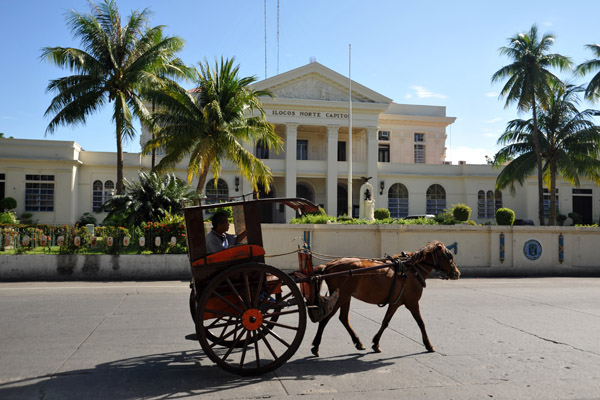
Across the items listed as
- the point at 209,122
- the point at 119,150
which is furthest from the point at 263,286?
the point at 119,150

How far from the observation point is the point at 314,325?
25.5 ft

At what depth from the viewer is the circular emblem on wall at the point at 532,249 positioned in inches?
664

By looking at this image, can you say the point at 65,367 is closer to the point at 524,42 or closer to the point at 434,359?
the point at 434,359

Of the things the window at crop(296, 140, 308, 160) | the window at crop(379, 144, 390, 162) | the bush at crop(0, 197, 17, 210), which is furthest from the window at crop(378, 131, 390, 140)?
the bush at crop(0, 197, 17, 210)

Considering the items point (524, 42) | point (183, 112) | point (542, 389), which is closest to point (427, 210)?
point (524, 42)

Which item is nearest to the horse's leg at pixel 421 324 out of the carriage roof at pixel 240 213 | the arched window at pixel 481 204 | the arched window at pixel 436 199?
the carriage roof at pixel 240 213

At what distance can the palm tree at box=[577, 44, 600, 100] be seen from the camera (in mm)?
23500

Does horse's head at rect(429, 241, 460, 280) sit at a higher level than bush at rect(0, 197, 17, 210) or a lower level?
lower

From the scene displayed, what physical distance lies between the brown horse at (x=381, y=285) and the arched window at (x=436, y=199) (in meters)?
30.8

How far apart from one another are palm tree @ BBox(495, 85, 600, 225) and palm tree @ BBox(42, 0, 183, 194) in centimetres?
2051

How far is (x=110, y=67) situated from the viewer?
67.7ft

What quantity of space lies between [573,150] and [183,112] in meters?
21.8

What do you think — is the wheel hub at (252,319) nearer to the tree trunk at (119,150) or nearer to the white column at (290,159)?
the tree trunk at (119,150)

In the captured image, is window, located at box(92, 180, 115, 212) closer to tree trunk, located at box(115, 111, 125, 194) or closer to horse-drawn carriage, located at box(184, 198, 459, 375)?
tree trunk, located at box(115, 111, 125, 194)
